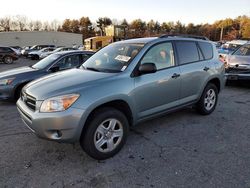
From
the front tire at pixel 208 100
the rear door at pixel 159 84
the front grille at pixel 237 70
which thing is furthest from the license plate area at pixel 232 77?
the rear door at pixel 159 84

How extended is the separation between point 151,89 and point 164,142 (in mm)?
938

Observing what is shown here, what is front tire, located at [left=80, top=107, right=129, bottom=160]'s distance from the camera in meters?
3.16

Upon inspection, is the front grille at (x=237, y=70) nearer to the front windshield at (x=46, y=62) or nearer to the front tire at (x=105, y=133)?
the front windshield at (x=46, y=62)

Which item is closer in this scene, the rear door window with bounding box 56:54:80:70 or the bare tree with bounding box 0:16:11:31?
the rear door window with bounding box 56:54:80:70

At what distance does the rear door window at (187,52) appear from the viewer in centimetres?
446

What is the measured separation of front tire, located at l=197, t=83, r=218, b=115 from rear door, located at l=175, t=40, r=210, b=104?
270 mm

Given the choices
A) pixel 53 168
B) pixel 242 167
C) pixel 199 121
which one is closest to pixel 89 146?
pixel 53 168

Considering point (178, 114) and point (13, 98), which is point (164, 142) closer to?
point (178, 114)

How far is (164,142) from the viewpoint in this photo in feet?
13.0

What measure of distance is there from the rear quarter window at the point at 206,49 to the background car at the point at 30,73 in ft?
8.98

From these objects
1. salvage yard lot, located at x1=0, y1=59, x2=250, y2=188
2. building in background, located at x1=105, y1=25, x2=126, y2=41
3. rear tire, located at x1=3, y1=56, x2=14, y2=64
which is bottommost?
salvage yard lot, located at x1=0, y1=59, x2=250, y2=188

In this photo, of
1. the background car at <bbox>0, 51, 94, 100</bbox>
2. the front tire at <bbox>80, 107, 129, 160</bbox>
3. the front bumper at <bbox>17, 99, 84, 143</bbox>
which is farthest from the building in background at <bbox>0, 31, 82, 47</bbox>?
the front tire at <bbox>80, 107, 129, 160</bbox>

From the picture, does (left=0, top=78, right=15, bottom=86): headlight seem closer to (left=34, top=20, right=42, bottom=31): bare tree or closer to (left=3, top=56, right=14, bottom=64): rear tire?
(left=3, top=56, right=14, bottom=64): rear tire

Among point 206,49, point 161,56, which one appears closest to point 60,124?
point 161,56
